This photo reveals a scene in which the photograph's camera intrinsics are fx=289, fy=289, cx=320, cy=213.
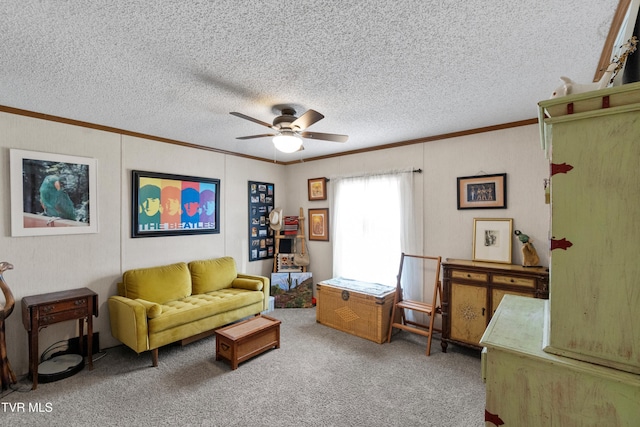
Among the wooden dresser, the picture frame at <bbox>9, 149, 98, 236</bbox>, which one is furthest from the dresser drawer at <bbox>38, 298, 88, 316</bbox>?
the wooden dresser

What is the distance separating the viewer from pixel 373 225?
4.22 metres

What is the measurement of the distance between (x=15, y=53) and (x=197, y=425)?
2683 millimetres

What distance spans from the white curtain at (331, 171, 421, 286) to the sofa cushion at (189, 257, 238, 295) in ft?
5.29

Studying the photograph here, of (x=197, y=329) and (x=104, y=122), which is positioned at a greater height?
(x=104, y=122)

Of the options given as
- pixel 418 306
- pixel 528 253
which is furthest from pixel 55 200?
pixel 528 253

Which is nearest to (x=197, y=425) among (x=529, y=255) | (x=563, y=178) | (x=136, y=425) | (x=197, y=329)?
(x=136, y=425)

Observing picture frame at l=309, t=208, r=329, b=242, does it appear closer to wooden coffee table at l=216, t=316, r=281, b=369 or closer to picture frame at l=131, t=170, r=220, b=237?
picture frame at l=131, t=170, r=220, b=237

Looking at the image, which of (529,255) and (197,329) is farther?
(197,329)

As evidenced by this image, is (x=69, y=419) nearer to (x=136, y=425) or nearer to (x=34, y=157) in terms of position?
(x=136, y=425)

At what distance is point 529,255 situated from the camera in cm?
289

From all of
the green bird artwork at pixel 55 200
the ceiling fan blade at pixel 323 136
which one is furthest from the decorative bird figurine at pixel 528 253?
the green bird artwork at pixel 55 200

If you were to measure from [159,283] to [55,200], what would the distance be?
133 centimetres

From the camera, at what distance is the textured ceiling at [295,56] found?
141 cm

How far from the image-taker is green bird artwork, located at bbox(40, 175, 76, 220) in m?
2.88
